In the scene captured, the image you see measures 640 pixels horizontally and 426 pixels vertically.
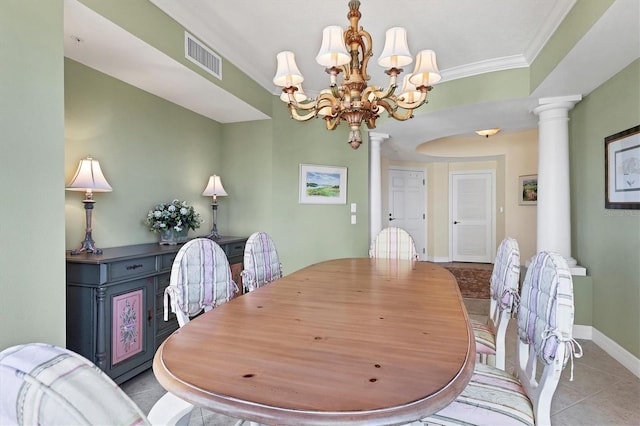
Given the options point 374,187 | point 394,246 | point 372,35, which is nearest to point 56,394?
point 372,35

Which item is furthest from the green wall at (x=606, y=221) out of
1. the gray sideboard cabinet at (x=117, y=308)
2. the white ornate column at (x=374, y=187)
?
the gray sideboard cabinet at (x=117, y=308)

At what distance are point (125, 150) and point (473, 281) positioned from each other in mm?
5000

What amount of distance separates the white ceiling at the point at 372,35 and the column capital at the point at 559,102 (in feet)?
0.27

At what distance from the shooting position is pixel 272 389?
0.80 m

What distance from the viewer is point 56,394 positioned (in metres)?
0.42

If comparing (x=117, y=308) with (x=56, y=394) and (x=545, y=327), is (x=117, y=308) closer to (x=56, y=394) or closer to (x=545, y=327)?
(x=56, y=394)

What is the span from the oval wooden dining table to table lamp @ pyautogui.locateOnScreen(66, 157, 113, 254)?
1.45 m

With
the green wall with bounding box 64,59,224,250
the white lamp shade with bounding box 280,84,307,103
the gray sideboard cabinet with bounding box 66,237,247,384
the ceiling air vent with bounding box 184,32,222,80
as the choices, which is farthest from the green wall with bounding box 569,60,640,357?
the green wall with bounding box 64,59,224,250

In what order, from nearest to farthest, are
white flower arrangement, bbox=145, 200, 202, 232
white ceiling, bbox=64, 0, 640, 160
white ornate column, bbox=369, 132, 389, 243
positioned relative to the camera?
white ceiling, bbox=64, 0, 640, 160 → white flower arrangement, bbox=145, 200, 202, 232 → white ornate column, bbox=369, 132, 389, 243

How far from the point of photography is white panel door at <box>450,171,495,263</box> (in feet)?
21.9

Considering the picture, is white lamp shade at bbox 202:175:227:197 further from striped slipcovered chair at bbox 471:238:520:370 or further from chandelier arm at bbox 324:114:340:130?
striped slipcovered chair at bbox 471:238:520:370

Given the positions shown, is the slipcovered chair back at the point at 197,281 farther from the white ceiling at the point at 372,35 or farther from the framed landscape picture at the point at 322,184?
the framed landscape picture at the point at 322,184

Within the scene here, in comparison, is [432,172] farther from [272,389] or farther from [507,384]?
[272,389]

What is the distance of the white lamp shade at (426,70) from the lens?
6.58 feet
